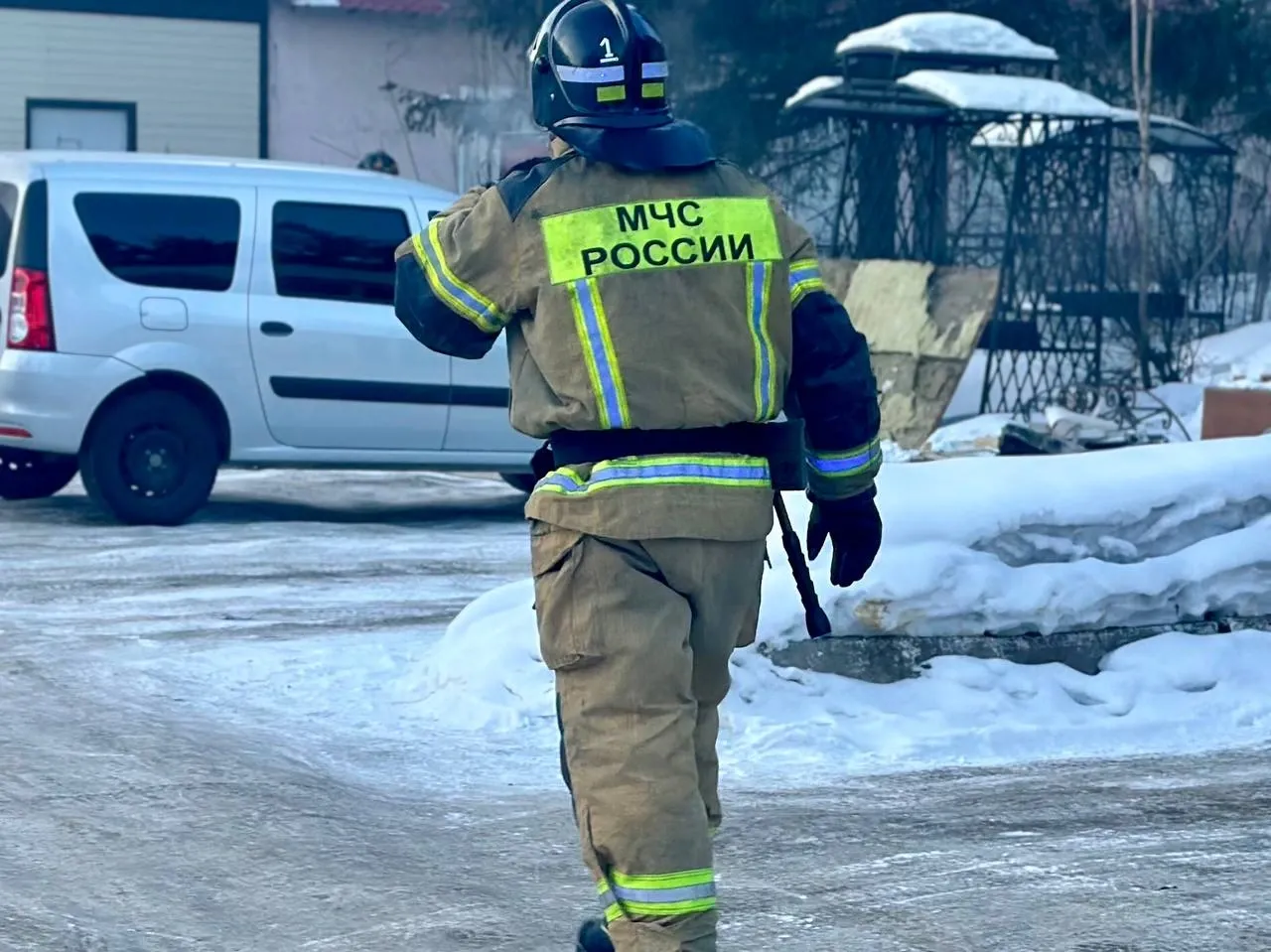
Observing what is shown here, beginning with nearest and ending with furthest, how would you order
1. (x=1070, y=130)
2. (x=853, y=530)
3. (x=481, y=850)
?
1. (x=853, y=530)
2. (x=481, y=850)
3. (x=1070, y=130)

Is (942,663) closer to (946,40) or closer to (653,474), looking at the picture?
(653,474)

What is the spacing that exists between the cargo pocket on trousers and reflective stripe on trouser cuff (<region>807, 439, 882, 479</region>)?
0.49m

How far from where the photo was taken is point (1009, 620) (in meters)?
6.70

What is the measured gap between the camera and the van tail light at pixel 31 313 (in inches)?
395

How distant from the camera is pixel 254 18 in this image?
2252 cm

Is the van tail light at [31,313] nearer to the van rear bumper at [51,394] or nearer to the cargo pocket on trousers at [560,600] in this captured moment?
the van rear bumper at [51,394]

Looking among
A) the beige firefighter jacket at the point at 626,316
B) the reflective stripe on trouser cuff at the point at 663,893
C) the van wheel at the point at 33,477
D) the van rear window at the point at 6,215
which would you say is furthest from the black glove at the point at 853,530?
the van wheel at the point at 33,477

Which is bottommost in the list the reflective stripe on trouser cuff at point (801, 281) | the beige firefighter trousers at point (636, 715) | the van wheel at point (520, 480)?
the van wheel at point (520, 480)

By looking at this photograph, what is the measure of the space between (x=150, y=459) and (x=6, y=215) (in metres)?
1.30

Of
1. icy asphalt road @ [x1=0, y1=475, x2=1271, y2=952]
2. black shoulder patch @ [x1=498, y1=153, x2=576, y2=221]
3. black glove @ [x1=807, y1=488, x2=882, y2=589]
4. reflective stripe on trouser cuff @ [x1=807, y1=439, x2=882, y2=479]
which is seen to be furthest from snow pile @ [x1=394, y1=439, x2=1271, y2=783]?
black shoulder patch @ [x1=498, y1=153, x2=576, y2=221]

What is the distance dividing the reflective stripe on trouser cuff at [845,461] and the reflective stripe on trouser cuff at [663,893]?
0.76 m

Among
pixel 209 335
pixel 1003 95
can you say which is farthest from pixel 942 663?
pixel 1003 95

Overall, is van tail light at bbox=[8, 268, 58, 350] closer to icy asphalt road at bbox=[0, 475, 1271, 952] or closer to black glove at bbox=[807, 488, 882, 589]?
icy asphalt road at bbox=[0, 475, 1271, 952]

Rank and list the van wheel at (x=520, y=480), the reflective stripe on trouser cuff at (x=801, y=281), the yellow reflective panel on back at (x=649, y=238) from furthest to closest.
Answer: the van wheel at (x=520, y=480) → the reflective stripe on trouser cuff at (x=801, y=281) → the yellow reflective panel on back at (x=649, y=238)
